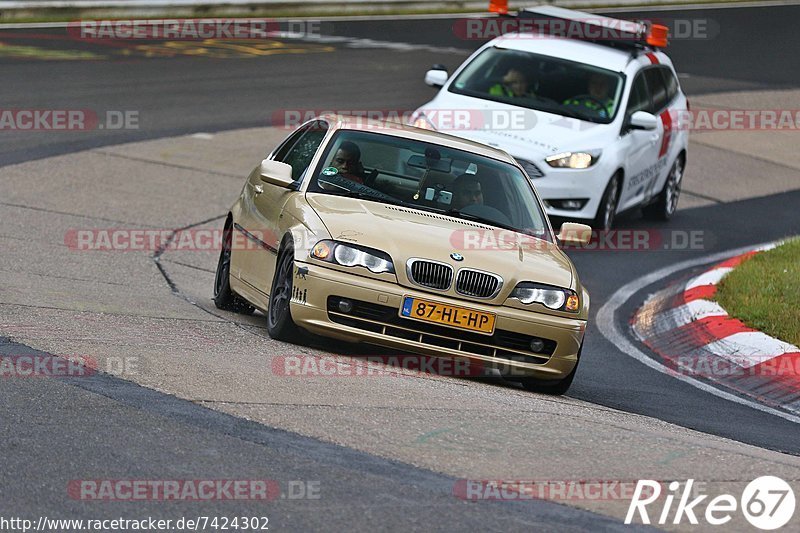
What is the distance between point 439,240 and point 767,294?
13.3 feet

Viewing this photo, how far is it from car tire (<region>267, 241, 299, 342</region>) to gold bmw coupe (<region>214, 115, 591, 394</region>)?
10 millimetres

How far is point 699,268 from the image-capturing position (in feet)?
48.5

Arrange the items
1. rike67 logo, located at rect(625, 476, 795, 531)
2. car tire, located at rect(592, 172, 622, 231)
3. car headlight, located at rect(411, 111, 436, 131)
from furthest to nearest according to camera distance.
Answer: car headlight, located at rect(411, 111, 436, 131) < car tire, located at rect(592, 172, 622, 231) < rike67 logo, located at rect(625, 476, 795, 531)

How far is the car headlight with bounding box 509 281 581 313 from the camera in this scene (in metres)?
8.52

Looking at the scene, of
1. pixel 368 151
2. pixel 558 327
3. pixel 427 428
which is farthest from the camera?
pixel 368 151

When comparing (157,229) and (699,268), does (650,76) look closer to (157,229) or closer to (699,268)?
(699,268)

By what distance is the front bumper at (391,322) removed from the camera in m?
8.34

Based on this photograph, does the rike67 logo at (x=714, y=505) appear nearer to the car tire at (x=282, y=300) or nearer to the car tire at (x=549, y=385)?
the car tire at (x=549, y=385)

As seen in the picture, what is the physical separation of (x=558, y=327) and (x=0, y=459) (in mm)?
3724

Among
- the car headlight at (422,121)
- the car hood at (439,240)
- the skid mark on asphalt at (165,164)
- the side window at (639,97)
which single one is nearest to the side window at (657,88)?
the side window at (639,97)

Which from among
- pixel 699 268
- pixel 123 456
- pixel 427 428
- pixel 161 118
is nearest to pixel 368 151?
pixel 427 428

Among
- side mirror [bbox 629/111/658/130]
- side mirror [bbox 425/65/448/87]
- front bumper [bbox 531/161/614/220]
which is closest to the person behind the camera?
front bumper [bbox 531/161/614/220]

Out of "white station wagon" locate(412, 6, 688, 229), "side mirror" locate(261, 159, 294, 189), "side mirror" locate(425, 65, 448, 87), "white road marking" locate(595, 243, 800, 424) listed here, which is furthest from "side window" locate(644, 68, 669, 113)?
"side mirror" locate(261, 159, 294, 189)

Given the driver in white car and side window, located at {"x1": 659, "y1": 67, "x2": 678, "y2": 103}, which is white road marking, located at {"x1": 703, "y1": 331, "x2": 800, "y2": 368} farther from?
side window, located at {"x1": 659, "y1": 67, "x2": 678, "y2": 103}
